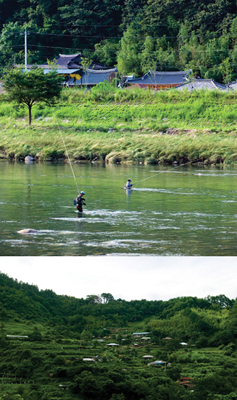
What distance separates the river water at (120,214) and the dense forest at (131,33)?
2595cm

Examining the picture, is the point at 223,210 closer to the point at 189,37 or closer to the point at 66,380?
the point at 66,380

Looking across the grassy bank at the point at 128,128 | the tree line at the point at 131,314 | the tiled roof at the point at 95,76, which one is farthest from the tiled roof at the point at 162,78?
the tree line at the point at 131,314

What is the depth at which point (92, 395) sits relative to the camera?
16391 mm

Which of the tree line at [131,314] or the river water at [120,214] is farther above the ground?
the river water at [120,214]

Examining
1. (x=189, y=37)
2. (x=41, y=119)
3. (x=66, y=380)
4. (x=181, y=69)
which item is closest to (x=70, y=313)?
(x=66, y=380)

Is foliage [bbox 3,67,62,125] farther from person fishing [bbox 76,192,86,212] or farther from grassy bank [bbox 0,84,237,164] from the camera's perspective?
person fishing [bbox 76,192,86,212]

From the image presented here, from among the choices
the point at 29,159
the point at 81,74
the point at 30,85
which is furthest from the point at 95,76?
the point at 29,159

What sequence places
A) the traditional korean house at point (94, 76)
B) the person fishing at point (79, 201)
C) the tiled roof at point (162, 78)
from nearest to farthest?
the person fishing at point (79, 201) → the tiled roof at point (162, 78) → the traditional korean house at point (94, 76)

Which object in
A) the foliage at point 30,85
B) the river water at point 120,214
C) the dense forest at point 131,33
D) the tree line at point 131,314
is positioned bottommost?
the tree line at point 131,314

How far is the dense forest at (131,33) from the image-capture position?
1882 inches

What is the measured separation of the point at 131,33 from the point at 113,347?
116 ft

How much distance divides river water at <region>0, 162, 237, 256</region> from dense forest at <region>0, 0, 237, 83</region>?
25.9 metres

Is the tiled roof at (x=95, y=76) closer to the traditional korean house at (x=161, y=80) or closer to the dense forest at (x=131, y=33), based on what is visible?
the dense forest at (x=131, y=33)

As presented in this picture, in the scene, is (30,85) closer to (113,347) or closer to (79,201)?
(113,347)
